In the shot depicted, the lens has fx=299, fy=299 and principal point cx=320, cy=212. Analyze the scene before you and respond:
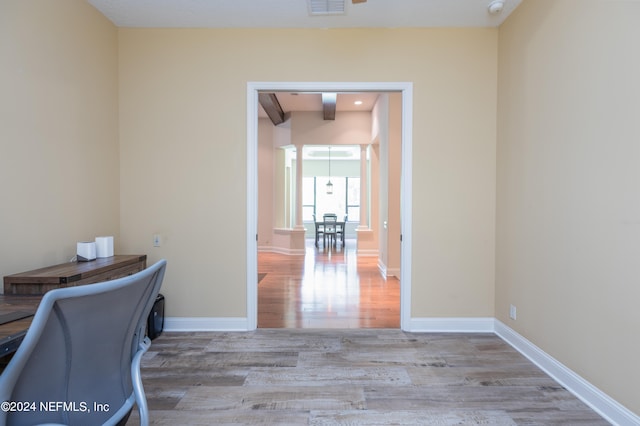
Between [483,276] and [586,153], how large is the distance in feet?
4.73

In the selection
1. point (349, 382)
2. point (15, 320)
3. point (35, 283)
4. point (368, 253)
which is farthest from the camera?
point (368, 253)

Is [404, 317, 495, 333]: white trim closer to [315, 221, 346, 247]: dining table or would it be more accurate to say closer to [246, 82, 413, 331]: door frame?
[246, 82, 413, 331]: door frame

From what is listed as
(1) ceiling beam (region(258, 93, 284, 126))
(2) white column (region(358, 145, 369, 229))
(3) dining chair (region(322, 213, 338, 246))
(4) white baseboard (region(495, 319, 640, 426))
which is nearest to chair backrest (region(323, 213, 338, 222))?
(3) dining chair (region(322, 213, 338, 246))

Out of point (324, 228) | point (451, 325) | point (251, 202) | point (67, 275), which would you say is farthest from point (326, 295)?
point (324, 228)

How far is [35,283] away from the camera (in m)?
1.83

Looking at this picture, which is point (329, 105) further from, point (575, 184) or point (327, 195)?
point (327, 195)

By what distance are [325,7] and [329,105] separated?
346 centimetres

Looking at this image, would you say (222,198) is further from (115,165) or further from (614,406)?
(614,406)

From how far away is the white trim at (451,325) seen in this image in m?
2.94

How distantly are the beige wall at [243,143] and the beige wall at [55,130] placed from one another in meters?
0.21

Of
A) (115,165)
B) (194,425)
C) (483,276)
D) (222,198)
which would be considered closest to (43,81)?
(115,165)

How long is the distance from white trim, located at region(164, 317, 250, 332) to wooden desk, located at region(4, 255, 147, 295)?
757 millimetres

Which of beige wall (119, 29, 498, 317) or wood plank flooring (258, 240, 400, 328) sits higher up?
beige wall (119, 29, 498, 317)

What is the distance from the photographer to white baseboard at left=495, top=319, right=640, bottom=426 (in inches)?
66.4
